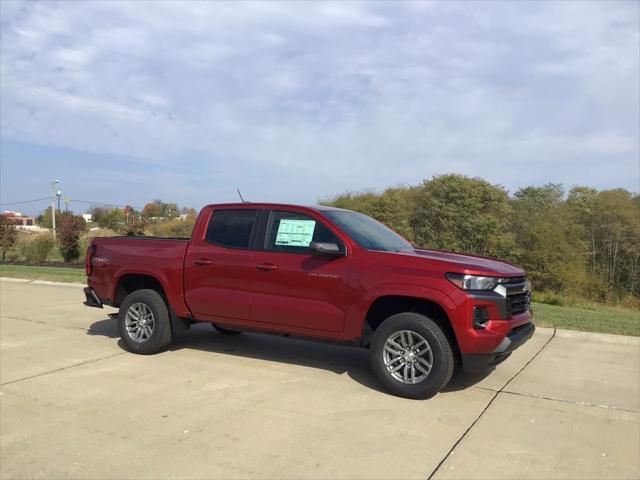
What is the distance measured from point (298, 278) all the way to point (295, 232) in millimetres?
546

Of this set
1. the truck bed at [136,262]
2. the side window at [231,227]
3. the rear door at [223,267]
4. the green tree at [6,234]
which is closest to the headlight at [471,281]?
the rear door at [223,267]

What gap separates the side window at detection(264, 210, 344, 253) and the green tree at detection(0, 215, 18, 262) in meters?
29.7

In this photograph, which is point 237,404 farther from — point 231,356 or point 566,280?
point 566,280

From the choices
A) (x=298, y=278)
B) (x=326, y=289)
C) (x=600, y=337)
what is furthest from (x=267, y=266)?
(x=600, y=337)

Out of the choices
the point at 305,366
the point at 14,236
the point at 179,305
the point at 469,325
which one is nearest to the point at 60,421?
the point at 179,305

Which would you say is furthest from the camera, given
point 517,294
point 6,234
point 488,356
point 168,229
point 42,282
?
point 168,229

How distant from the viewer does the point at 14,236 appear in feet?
103

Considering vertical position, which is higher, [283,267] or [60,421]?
[283,267]

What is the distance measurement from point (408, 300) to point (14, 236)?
3218 cm

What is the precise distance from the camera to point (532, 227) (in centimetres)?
4053

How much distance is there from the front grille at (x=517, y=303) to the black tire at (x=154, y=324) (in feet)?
12.7

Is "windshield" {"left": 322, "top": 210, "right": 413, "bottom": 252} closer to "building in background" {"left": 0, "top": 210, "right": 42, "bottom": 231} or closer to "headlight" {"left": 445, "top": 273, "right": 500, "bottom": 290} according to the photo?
"headlight" {"left": 445, "top": 273, "right": 500, "bottom": 290}

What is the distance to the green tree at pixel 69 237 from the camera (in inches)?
1070

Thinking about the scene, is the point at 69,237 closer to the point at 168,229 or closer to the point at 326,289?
the point at 168,229
